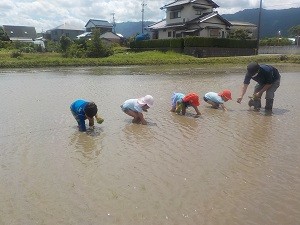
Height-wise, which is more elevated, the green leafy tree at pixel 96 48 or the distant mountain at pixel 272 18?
the distant mountain at pixel 272 18

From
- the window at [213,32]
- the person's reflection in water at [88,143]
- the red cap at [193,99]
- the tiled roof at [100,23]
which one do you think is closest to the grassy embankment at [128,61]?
the window at [213,32]

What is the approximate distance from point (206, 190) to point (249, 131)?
2835 millimetres

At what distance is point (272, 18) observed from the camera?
182 metres

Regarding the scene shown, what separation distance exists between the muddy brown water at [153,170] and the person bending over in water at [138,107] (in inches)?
8.5

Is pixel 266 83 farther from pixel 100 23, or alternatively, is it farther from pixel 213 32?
pixel 100 23

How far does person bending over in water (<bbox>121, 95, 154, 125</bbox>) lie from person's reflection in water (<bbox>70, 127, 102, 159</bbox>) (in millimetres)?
805

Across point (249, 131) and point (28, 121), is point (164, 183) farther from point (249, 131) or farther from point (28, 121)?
point (28, 121)

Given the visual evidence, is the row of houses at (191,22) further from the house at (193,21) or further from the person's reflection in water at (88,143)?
the person's reflection in water at (88,143)

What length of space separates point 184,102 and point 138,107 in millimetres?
1245

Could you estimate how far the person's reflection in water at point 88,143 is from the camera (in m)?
4.90

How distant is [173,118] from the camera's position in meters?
7.23

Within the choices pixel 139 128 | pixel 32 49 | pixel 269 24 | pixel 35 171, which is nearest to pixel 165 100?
pixel 139 128

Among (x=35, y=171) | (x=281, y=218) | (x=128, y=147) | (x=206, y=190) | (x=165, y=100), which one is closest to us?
(x=281, y=218)

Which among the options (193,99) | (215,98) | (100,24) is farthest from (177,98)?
(100,24)
